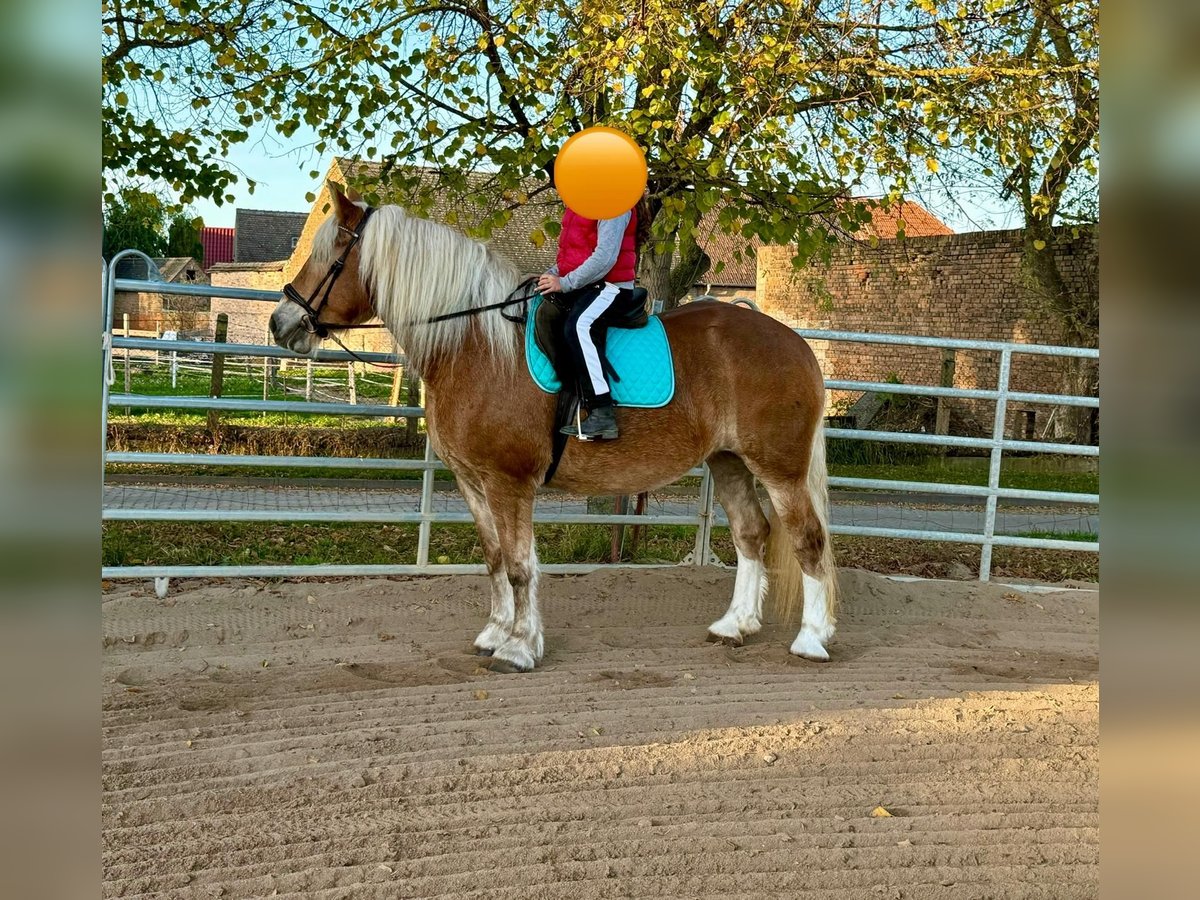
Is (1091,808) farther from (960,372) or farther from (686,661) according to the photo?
(960,372)

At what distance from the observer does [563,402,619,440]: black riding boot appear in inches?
193

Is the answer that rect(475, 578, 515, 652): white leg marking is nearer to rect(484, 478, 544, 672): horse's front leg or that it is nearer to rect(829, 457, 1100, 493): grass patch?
rect(484, 478, 544, 672): horse's front leg

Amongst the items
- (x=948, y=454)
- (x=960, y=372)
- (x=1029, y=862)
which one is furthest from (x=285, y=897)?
(x=960, y=372)

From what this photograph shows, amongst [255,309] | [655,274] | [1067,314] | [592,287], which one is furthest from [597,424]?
[255,309]

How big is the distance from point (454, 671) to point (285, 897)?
2.33 meters

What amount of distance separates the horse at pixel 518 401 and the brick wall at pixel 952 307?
871 centimetres

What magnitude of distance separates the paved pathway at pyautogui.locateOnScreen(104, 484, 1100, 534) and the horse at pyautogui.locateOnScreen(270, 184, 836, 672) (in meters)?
2.89

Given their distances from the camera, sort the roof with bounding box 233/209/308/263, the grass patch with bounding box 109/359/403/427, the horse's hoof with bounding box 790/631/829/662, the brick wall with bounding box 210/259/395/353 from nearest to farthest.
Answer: the horse's hoof with bounding box 790/631/829/662
the grass patch with bounding box 109/359/403/427
the brick wall with bounding box 210/259/395/353
the roof with bounding box 233/209/308/263

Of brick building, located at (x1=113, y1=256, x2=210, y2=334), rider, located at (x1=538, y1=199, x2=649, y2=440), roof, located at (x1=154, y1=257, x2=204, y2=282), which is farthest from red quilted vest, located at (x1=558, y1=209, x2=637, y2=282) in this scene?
roof, located at (x1=154, y1=257, x2=204, y2=282)

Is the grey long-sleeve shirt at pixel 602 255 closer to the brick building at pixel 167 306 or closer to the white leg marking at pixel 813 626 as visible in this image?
the white leg marking at pixel 813 626

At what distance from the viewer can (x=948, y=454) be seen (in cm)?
1500

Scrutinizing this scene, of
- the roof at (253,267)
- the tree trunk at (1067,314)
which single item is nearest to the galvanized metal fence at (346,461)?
the tree trunk at (1067,314)

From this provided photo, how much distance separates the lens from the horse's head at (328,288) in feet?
16.4

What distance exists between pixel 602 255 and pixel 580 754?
7.54 feet
